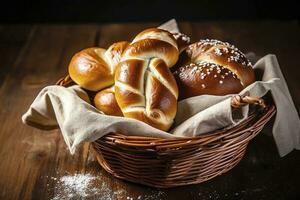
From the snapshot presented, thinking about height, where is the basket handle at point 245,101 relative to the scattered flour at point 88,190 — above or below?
above

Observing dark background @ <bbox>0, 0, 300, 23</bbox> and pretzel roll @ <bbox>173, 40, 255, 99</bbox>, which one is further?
dark background @ <bbox>0, 0, 300, 23</bbox>

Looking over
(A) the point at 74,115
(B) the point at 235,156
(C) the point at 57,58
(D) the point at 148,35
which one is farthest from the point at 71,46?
(B) the point at 235,156

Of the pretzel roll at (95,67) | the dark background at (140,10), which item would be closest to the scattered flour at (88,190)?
the pretzel roll at (95,67)

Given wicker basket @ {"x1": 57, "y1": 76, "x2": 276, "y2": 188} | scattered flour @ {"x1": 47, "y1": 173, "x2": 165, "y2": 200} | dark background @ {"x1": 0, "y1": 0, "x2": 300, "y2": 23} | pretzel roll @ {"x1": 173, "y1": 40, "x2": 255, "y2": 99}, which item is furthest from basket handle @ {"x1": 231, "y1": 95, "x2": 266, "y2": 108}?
dark background @ {"x1": 0, "y1": 0, "x2": 300, "y2": 23}

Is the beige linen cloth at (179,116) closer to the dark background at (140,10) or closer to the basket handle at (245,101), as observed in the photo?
the basket handle at (245,101)

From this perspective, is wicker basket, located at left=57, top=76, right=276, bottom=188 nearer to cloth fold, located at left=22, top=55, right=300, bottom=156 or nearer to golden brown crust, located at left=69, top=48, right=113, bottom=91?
cloth fold, located at left=22, top=55, right=300, bottom=156

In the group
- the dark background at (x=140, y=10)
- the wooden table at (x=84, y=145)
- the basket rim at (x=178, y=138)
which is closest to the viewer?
the basket rim at (x=178, y=138)

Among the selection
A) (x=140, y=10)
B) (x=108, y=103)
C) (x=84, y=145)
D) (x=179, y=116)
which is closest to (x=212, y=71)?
(x=179, y=116)
